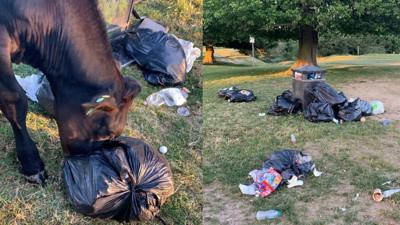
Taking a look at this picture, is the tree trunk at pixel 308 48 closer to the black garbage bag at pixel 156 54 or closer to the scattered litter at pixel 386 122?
the scattered litter at pixel 386 122

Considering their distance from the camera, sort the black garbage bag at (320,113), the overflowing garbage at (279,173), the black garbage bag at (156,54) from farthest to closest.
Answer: the black garbage bag at (320,113) < the black garbage bag at (156,54) < the overflowing garbage at (279,173)

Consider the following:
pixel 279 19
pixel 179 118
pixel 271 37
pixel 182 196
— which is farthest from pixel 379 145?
pixel 271 37

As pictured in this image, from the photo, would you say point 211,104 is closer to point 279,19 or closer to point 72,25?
point 279,19

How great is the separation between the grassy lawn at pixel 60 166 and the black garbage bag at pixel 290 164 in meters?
0.72

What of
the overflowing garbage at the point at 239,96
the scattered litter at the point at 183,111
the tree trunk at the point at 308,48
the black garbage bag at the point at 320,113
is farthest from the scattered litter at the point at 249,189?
the tree trunk at the point at 308,48

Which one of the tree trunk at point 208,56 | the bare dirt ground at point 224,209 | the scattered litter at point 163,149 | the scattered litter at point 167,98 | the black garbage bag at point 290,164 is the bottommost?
the tree trunk at point 208,56

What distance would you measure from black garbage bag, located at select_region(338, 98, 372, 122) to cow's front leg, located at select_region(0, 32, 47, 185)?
4249 mm

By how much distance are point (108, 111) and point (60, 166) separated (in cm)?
86

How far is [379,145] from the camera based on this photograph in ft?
16.6

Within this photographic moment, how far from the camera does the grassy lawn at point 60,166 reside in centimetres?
294

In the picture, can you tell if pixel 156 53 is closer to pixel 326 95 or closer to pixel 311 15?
pixel 326 95

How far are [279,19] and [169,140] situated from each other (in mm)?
7202

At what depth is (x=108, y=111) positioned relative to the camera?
2.76m

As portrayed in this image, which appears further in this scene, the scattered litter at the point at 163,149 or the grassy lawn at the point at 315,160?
the scattered litter at the point at 163,149
